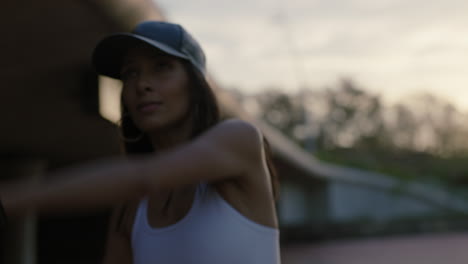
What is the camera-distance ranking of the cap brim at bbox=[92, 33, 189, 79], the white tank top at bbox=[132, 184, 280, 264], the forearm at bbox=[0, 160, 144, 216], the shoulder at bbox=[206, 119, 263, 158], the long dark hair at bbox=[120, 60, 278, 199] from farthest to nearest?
the long dark hair at bbox=[120, 60, 278, 199], the cap brim at bbox=[92, 33, 189, 79], the white tank top at bbox=[132, 184, 280, 264], the shoulder at bbox=[206, 119, 263, 158], the forearm at bbox=[0, 160, 144, 216]

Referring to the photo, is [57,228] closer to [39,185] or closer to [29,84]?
[29,84]

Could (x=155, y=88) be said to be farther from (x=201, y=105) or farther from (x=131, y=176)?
(x=131, y=176)

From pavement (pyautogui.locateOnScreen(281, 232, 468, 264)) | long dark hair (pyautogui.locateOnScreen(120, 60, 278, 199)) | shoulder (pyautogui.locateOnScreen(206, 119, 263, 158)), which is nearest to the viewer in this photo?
shoulder (pyautogui.locateOnScreen(206, 119, 263, 158))

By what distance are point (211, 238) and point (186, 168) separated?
1.34 ft

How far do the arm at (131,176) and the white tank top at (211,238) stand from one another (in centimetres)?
20

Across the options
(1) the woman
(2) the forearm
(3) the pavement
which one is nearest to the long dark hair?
(1) the woman

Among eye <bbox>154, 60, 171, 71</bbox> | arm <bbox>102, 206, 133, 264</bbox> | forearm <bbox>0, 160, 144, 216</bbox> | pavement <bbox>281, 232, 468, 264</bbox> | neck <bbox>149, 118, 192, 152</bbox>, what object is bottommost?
pavement <bbox>281, 232, 468, 264</bbox>

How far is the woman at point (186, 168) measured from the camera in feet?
5.00

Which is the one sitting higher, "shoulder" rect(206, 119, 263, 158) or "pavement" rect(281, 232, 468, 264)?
"shoulder" rect(206, 119, 263, 158)

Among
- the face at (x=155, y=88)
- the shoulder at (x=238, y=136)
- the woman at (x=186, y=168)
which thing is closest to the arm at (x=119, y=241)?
the woman at (x=186, y=168)

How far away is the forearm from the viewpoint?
3.80ft

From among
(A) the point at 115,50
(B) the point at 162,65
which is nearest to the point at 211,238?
(B) the point at 162,65

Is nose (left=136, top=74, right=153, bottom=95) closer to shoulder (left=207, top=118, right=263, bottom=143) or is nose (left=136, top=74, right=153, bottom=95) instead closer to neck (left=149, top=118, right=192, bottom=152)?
neck (left=149, top=118, right=192, bottom=152)

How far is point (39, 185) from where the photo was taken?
1.18 meters
